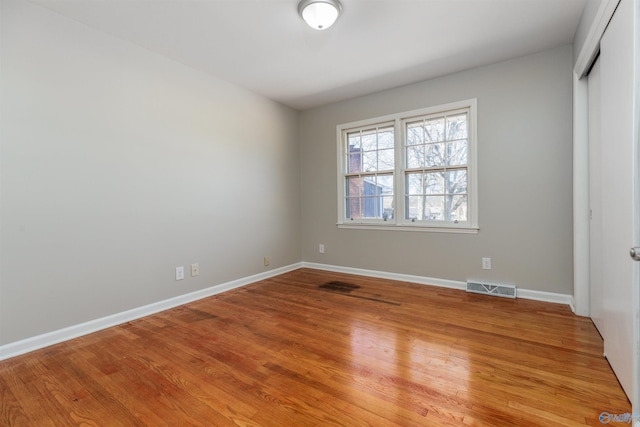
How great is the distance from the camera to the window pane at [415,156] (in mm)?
3598

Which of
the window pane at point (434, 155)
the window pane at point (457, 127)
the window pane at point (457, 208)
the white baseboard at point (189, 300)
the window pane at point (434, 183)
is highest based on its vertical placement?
the window pane at point (457, 127)

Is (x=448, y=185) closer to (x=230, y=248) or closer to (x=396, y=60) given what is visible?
(x=396, y=60)

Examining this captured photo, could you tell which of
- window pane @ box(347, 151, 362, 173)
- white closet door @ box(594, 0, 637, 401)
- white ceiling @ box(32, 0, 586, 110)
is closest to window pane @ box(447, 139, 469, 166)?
white ceiling @ box(32, 0, 586, 110)

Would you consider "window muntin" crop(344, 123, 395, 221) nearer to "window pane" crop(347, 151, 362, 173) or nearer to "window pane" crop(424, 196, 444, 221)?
"window pane" crop(347, 151, 362, 173)

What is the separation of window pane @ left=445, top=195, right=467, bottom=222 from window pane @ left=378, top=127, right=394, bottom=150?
106cm

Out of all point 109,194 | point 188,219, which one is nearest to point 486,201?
point 188,219

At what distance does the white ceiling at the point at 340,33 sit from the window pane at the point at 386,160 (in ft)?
3.03

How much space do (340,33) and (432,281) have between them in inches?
113

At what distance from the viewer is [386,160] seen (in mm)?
3885

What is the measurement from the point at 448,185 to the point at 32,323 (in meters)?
4.03

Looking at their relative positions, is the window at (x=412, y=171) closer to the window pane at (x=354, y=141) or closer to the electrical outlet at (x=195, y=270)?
the window pane at (x=354, y=141)

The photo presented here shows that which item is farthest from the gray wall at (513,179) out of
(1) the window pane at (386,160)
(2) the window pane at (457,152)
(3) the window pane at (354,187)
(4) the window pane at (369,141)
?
(3) the window pane at (354,187)

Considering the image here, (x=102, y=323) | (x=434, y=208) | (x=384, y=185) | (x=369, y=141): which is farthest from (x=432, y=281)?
(x=102, y=323)

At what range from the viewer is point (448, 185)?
342 cm
